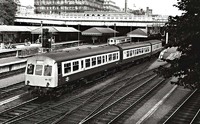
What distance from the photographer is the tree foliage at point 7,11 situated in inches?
2089

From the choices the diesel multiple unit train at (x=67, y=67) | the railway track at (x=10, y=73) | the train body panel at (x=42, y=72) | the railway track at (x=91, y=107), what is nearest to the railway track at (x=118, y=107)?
the railway track at (x=91, y=107)

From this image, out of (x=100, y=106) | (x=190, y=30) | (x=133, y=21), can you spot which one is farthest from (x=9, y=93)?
(x=133, y=21)

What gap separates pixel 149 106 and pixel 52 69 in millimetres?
6904

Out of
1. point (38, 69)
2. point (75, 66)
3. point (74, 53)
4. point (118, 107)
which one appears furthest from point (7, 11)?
point (118, 107)

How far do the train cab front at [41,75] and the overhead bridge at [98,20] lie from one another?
137 ft

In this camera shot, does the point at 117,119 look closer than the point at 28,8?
Yes

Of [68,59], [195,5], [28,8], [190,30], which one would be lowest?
[68,59]

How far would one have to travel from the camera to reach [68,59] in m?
19.2

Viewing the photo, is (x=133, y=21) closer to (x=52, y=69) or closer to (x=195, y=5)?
(x=52, y=69)

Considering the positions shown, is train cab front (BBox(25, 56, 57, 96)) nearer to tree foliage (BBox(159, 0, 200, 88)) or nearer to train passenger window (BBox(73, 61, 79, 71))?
train passenger window (BBox(73, 61, 79, 71))

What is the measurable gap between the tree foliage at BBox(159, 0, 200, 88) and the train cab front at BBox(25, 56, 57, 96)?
298 inches

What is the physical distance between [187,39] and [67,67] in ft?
31.0

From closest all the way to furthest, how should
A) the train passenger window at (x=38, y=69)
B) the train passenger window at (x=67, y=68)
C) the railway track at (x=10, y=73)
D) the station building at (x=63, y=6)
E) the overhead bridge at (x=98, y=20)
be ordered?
the train passenger window at (x=38, y=69)
the train passenger window at (x=67, y=68)
the railway track at (x=10, y=73)
the overhead bridge at (x=98, y=20)
the station building at (x=63, y=6)

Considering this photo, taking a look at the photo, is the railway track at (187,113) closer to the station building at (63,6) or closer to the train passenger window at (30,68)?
the train passenger window at (30,68)
